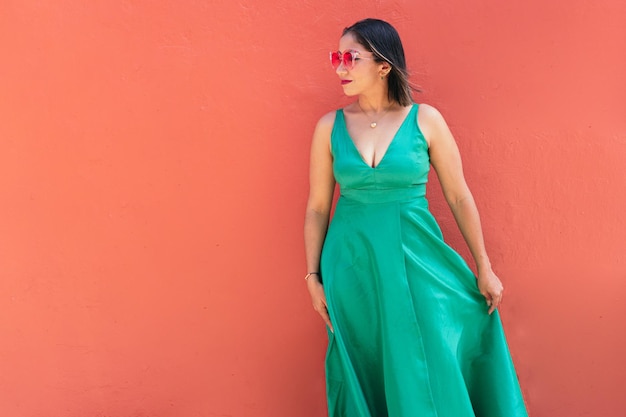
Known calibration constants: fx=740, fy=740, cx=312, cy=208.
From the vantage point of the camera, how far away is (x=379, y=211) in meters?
2.71

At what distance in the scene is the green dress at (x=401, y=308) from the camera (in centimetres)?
264

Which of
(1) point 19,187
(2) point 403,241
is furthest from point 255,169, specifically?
(1) point 19,187

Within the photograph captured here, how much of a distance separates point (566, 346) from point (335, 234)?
1212mm

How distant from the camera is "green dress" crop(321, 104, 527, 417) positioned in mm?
2639

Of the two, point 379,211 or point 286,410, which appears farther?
point 286,410

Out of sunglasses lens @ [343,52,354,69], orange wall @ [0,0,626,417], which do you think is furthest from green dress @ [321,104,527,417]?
orange wall @ [0,0,626,417]

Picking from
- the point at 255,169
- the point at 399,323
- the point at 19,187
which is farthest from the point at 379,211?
the point at 19,187

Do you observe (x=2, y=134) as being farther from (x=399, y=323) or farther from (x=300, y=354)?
(x=399, y=323)

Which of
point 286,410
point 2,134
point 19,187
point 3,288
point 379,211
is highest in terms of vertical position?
point 2,134

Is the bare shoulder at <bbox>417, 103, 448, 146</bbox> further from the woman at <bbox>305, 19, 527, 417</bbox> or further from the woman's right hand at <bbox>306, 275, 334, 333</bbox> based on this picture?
the woman's right hand at <bbox>306, 275, 334, 333</bbox>

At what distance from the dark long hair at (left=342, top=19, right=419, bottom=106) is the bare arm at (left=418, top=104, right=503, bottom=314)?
0.10 meters

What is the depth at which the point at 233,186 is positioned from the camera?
3127mm

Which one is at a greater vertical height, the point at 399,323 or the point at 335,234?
the point at 335,234

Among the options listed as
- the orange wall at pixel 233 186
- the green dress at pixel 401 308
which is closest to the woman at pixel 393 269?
the green dress at pixel 401 308
